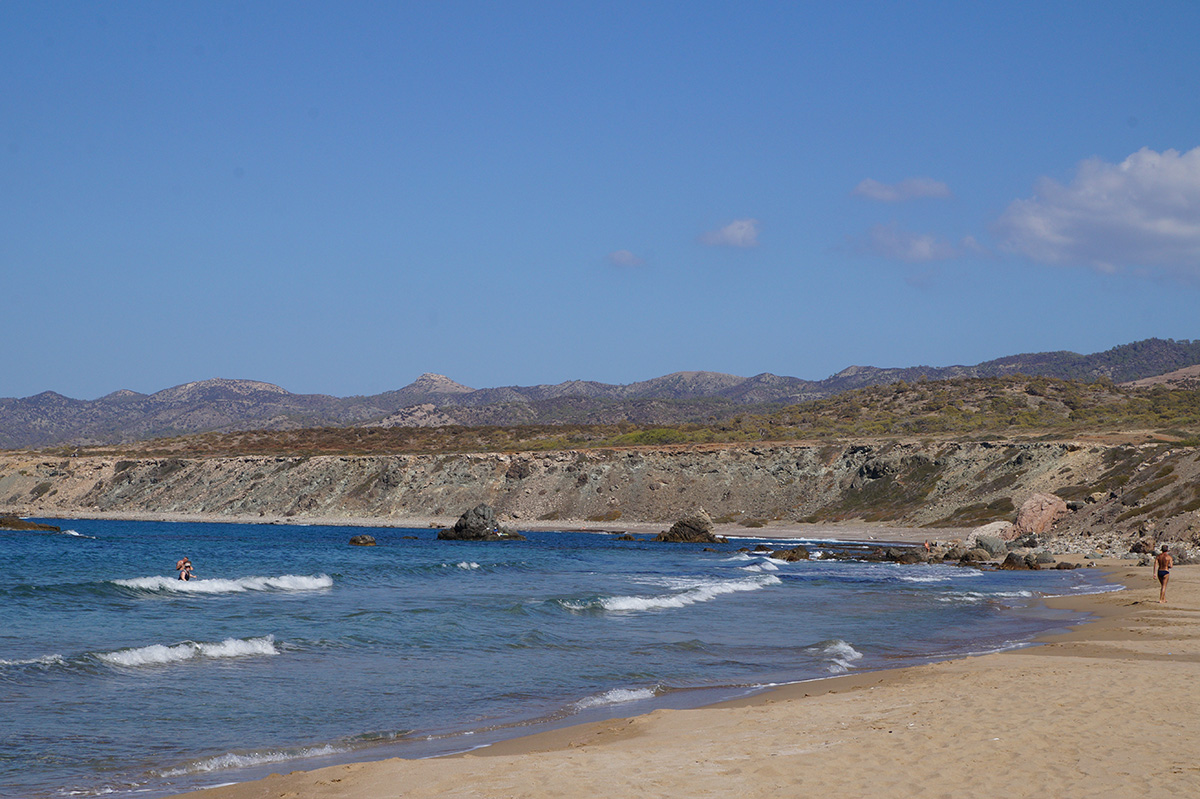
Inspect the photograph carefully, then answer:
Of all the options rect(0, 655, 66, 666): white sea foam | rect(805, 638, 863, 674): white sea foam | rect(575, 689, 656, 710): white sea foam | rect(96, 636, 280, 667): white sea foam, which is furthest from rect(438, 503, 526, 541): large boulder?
rect(575, 689, 656, 710): white sea foam

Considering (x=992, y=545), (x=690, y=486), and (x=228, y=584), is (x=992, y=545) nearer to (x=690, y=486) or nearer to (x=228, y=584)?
(x=228, y=584)

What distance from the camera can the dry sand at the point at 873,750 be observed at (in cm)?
948

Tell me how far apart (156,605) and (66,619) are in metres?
3.61

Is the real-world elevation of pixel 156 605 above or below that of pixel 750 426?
below

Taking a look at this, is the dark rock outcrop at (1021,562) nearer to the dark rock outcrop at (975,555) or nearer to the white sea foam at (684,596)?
the dark rock outcrop at (975,555)

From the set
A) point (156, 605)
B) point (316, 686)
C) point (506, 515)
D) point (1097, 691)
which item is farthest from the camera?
point (506, 515)

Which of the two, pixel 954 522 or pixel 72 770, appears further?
pixel 954 522

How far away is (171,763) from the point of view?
11.7m

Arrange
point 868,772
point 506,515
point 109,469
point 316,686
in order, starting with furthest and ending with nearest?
point 109,469 < point 506,515 < point 316,686 < point 868,772

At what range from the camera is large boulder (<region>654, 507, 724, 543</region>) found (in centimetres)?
6862

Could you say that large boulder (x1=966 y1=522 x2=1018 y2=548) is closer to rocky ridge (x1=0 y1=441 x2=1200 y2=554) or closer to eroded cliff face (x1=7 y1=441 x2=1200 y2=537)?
rocky ridge (x1=0 y1=441 x2=1200 y2=554)

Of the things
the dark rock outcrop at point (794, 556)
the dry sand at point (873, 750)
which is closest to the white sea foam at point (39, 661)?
the dry sand at point (873, 750)

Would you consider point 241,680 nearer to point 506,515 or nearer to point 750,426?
point 506,515

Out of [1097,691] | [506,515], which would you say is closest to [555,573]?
[1097,691]
